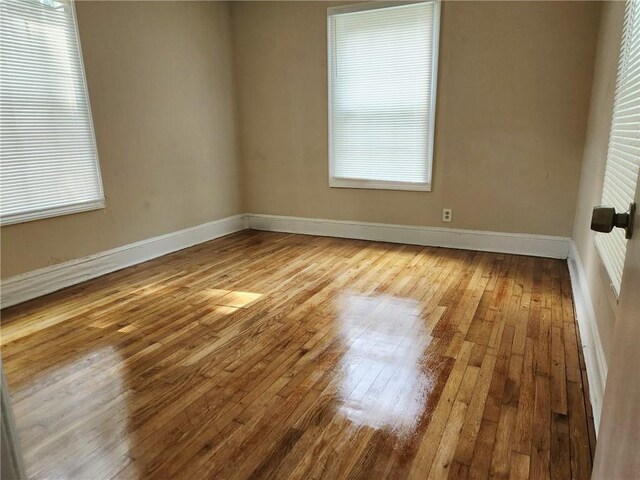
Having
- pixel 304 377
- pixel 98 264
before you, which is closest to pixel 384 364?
pixel 304 377

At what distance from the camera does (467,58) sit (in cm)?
371

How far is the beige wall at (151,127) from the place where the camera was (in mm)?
3195

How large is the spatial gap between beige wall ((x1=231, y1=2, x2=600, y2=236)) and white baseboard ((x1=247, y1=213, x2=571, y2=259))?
75mm

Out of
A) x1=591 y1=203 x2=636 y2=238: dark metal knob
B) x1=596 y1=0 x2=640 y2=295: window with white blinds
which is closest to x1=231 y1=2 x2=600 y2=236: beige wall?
x1=596 y1=0 x2=640 y2=295: window with white blinds

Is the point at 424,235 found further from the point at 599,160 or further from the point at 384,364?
the point at 384,364

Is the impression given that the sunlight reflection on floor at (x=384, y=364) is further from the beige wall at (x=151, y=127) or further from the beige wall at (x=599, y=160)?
the beige wall at (x=151, y=127)

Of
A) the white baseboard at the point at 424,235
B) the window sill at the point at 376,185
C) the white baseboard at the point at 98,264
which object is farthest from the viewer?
the window sill at the point at 376,185

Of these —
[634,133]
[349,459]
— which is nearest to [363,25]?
[634,133]

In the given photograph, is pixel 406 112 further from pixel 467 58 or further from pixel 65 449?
pixel 65 449

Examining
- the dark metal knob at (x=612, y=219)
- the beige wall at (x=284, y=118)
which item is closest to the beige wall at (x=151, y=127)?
the beige wall at (x=284, y=118)

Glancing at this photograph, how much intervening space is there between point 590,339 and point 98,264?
135 inches

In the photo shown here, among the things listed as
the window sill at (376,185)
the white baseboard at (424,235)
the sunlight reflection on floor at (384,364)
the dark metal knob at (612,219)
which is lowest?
the sunlight reflection on floor at (384,364)

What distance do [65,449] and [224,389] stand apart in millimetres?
611

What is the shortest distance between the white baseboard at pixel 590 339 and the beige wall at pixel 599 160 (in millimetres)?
63
